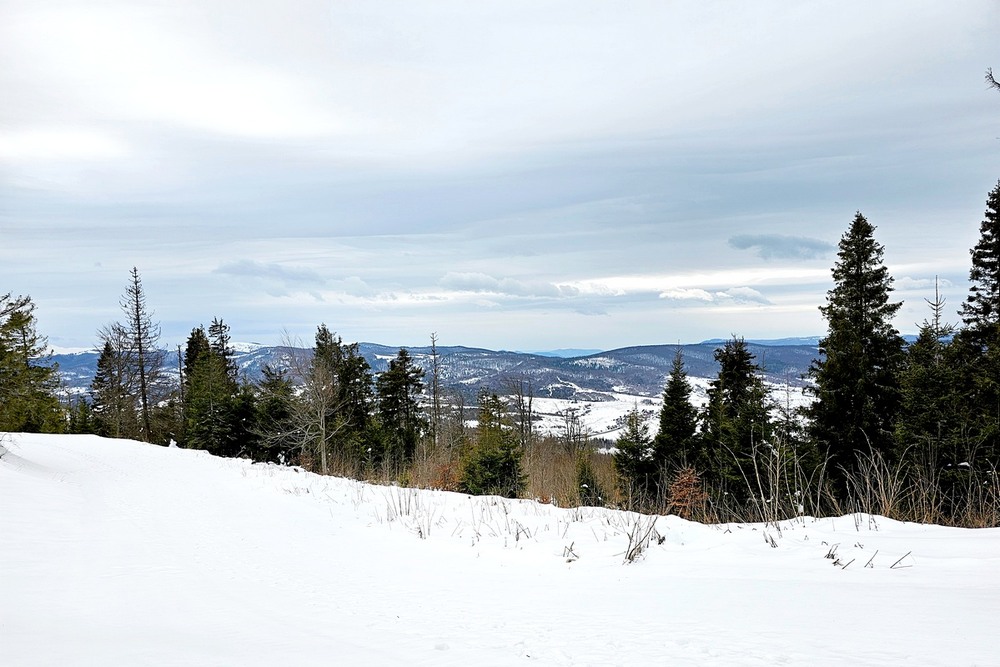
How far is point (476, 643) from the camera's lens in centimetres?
416

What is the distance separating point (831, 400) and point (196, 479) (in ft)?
80.8

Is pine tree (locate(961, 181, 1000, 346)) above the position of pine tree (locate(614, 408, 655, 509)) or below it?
above

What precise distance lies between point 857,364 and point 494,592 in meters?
24.6

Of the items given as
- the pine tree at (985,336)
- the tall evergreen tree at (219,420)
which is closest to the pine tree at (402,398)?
the tall evergreen tree at (219,420)

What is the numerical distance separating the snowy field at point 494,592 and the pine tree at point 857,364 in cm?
1940

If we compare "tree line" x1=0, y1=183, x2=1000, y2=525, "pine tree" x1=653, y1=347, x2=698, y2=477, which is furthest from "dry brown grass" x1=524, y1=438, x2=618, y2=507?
"pine tree" x1=653, y1=347, x2=698, y2=477

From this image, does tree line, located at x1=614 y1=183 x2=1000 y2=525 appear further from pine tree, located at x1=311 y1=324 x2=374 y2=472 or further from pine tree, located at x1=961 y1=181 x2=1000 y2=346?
pine tree, located at x1=311 y1=324 x2=374 y2=472

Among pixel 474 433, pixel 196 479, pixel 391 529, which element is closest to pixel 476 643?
pixel 391 529

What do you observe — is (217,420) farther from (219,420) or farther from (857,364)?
(857,364)

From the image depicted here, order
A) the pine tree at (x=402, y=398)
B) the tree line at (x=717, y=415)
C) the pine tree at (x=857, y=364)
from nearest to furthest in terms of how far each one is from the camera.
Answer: the tree line at (x=717, y=415) < the pine tree at (x=857, y=364) < the pine tree at (x=402, y=398)

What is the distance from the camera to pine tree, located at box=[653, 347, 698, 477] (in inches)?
1124

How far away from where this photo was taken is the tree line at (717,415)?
19.7 m

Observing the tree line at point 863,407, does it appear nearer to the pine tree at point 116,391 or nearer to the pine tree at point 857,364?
the pine tree at point 857,364

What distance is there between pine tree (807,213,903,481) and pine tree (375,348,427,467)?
2599cm
